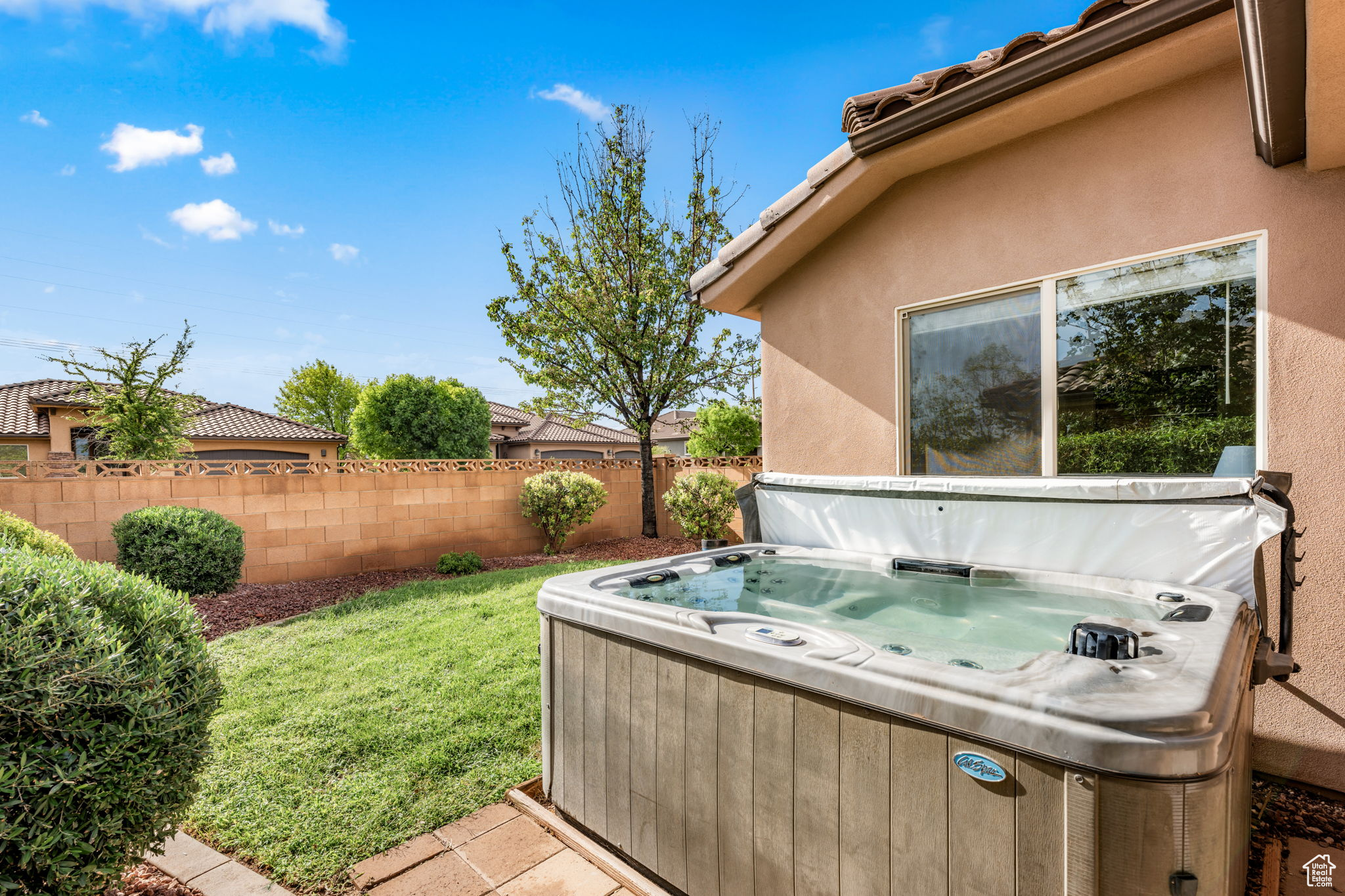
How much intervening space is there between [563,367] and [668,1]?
4.94 m

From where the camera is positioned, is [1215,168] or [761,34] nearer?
[1215,168]

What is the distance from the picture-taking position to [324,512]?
6.59 meters

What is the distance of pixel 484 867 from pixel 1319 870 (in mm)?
2686

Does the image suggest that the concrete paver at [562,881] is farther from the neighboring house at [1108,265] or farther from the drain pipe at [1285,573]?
the neighboring house at [1108,265]

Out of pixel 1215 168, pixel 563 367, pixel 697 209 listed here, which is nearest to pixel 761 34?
pixel 697 209

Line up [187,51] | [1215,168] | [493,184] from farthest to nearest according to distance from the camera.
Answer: [493,184] → [187,51] → [1215,168]

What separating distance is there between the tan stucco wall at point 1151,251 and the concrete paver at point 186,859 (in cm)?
350

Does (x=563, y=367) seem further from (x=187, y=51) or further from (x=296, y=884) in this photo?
(x=296, y=884)

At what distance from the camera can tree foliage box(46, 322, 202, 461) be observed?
6.91 m

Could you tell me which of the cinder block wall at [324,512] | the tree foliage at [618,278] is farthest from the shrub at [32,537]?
the tree foliage at [618,278]

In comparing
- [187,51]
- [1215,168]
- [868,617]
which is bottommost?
[868,617]

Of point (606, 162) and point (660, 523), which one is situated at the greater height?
point (606, 162)

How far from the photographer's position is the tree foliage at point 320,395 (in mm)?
26141

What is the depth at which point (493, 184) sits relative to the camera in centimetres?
988
